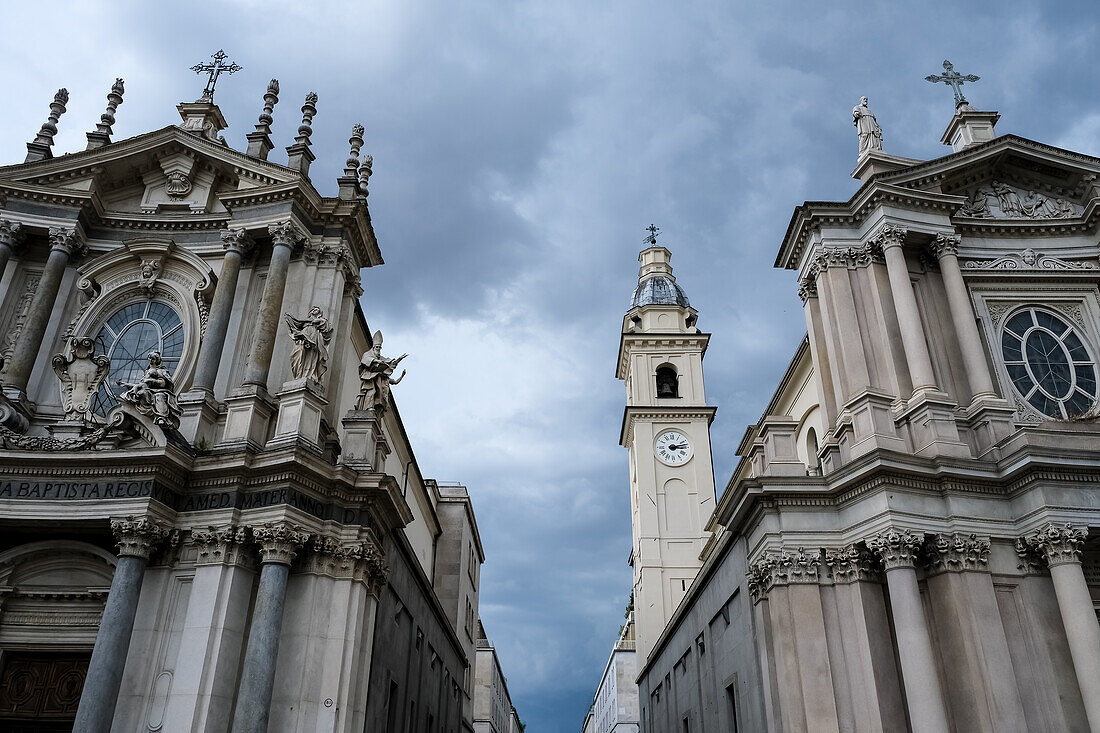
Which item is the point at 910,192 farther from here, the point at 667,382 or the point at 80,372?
the point at 667,382

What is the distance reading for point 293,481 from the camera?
54.1ft

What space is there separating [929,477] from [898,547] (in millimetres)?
1775

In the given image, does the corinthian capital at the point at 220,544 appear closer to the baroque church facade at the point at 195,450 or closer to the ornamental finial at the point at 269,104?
the baroque church facade at the point at 195,450

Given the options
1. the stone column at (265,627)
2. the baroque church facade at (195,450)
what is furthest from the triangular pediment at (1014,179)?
the stone column at (265,627)

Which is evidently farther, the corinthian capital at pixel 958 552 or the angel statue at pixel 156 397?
the angel statue at pixel 156 397

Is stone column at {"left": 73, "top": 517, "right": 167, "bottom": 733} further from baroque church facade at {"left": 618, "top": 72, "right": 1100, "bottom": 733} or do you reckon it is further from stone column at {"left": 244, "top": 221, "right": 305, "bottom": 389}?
baroque church facade at {"left": 618, "top": 72, "right": 1100, "bottom": 733}

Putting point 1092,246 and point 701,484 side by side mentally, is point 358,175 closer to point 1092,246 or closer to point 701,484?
point 1092,246

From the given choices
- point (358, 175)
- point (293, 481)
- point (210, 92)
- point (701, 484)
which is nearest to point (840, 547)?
point (293, 481)

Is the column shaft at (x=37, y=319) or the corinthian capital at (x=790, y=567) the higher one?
the column shaft at (x=37, y=319)

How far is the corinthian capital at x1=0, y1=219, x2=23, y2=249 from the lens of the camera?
810 inches

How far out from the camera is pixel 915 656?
51.0ft

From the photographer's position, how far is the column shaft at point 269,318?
61.0ft

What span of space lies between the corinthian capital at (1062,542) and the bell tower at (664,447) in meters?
25.2

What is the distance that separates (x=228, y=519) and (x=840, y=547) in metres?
13.2
